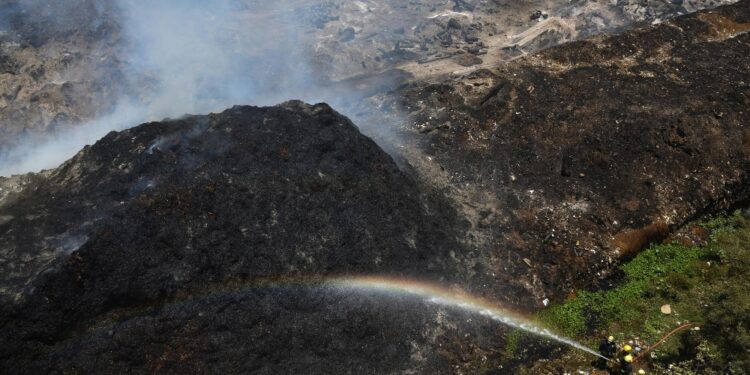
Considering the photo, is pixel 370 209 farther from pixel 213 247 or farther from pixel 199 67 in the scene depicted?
pixel 199 67

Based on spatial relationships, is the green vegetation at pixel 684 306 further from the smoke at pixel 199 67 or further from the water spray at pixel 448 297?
the smoke at pixel 199 67

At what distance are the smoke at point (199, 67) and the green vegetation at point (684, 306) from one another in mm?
8699

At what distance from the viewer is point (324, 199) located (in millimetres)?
8891

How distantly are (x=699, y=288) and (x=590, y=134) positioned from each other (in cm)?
431

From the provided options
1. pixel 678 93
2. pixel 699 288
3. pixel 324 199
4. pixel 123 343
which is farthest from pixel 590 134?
pixel 123 343

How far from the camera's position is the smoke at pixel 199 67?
664 inches

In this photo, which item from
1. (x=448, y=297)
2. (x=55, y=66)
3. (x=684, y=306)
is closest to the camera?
(x=684, y=306)

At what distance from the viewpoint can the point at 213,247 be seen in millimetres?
7812

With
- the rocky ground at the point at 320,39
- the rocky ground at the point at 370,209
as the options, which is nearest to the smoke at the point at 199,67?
the rocky ground at the point at 320,39

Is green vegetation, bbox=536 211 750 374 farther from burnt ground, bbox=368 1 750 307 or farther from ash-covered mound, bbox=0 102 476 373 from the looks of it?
ash-covered mound, bbox=0 102 476 373

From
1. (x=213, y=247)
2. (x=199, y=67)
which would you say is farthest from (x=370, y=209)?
(x=199, y=67)

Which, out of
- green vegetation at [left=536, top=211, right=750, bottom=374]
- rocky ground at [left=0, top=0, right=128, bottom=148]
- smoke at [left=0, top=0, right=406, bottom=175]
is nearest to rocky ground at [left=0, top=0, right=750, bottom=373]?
green vegetation at [left=536, top=211, right=750, bottom=374]

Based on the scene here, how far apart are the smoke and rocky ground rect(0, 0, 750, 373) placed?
5.02m

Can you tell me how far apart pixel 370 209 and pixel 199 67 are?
563 inches
